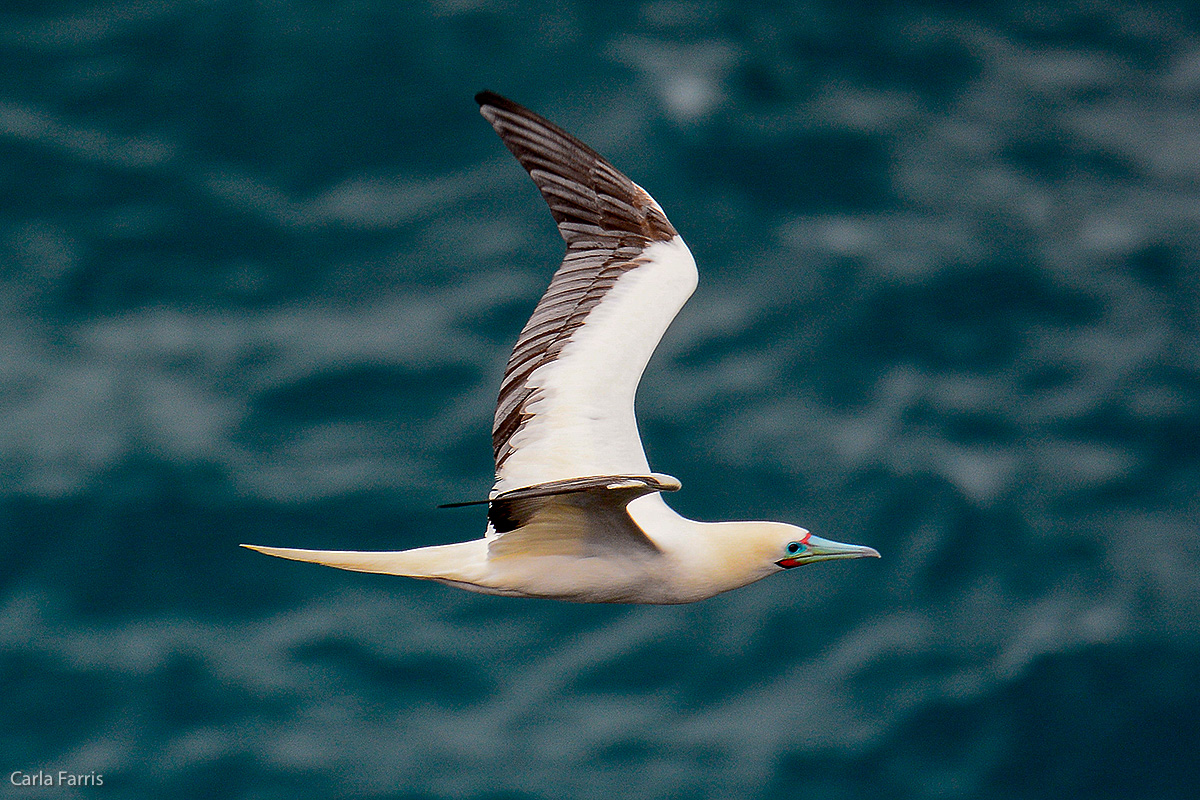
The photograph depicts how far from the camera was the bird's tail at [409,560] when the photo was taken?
8.30 m

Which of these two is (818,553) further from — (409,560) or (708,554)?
(409,560)

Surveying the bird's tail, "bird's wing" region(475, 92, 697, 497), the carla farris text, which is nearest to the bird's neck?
"bird's wing" region(475, 92, 697, 497)

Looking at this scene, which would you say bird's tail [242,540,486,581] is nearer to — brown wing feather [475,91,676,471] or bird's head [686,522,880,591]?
bird's head [686,522,880,591]

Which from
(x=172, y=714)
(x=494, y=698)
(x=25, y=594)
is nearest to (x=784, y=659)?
(x=494, y=698)

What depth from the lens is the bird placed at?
8.46 meters

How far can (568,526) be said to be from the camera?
27.6ft

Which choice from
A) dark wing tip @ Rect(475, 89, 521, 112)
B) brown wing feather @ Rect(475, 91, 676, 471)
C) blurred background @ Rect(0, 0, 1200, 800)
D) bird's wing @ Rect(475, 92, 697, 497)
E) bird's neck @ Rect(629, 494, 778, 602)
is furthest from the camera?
blurred background @ Rect(0, 0, 1200, 800)

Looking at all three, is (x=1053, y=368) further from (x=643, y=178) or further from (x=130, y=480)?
(x=130, y=480)

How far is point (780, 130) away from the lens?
15.9 meters

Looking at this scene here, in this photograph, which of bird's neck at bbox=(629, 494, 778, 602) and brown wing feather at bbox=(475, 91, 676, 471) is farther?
brown wing feather at bbox=(475, 91, 676, 471)

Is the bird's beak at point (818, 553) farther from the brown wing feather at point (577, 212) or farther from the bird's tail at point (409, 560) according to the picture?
the brown wing feather at point (577, 212)

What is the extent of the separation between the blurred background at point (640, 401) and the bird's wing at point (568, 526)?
4577 mm

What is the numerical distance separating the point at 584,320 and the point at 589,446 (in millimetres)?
963

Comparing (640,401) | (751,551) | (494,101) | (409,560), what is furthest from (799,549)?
(640,401)
